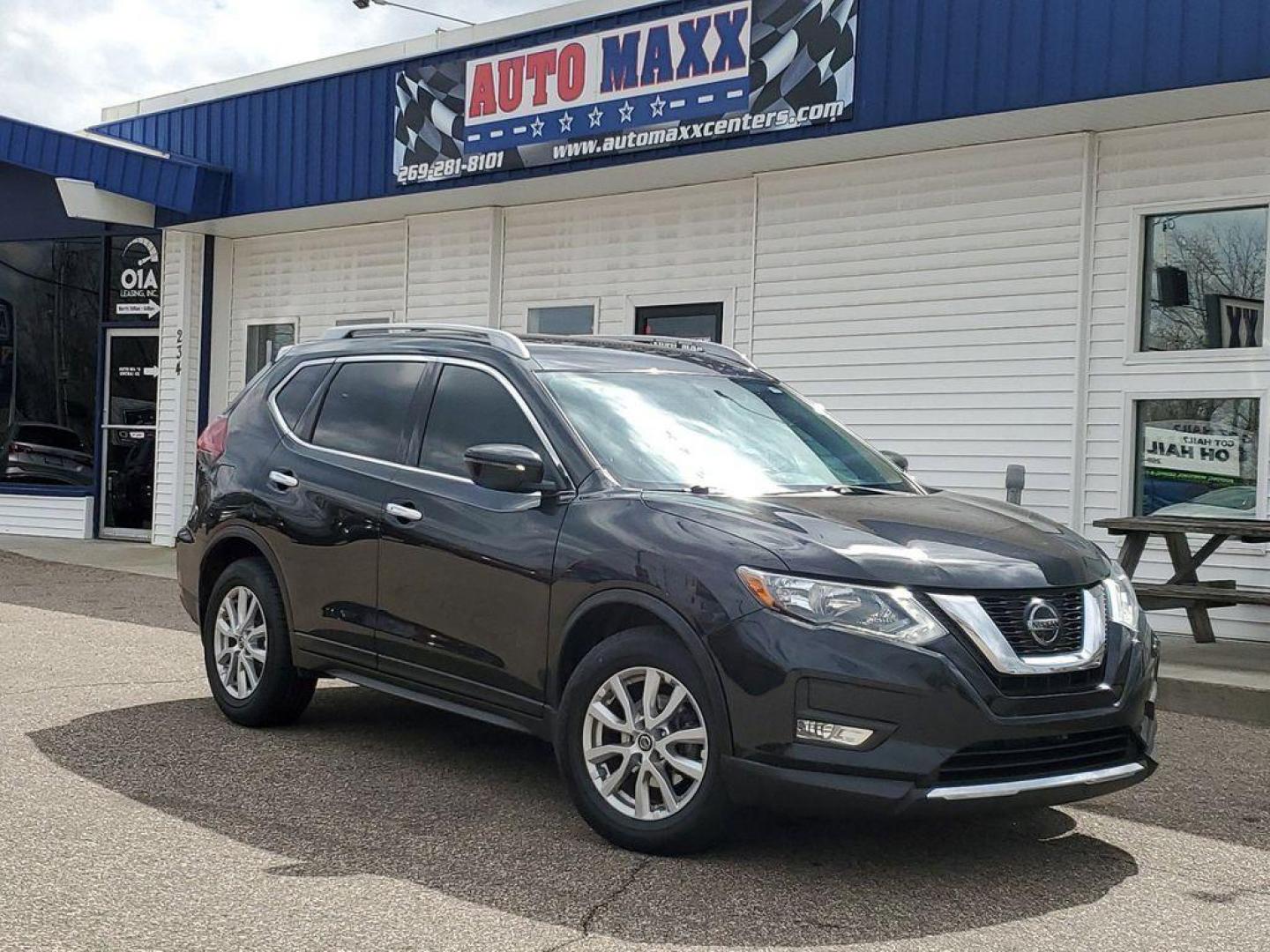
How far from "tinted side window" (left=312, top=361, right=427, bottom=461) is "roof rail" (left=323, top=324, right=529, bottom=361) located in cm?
18

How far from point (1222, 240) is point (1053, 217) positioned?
47.6 inches

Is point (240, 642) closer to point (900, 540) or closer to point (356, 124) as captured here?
point (900, 540)

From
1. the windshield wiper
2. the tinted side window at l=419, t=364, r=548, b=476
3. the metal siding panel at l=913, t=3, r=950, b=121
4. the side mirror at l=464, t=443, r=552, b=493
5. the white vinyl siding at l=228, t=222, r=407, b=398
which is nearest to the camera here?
the side mirror at l=464, t=443, r=552, b=493

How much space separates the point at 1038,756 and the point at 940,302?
7006 mm

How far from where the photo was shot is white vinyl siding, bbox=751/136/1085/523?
34.7 feet

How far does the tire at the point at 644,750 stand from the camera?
15.4ft

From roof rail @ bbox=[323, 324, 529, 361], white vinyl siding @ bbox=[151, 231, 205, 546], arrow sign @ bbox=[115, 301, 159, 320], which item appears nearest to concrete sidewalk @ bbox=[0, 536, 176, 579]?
white vinyl siding @ bbox=[151, 231, 205, 546]

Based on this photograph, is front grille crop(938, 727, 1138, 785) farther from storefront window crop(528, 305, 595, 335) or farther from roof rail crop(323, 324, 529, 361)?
storefront window crop(528, 305, 595, 335)

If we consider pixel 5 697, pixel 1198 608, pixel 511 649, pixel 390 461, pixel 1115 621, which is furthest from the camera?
pixel 1198 608

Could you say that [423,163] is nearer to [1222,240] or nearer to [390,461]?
[1222,240]

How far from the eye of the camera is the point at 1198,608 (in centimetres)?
911

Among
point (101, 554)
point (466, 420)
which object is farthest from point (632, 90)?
point (101, 554)

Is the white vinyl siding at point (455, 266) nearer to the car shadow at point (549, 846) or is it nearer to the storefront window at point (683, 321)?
the storefront window at point (683, 321)

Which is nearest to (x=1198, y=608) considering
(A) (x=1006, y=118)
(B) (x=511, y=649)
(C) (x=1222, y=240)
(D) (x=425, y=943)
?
(C) (x=1222, y=240)
